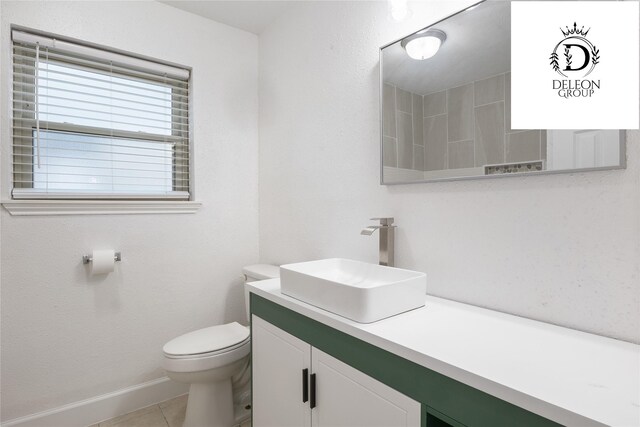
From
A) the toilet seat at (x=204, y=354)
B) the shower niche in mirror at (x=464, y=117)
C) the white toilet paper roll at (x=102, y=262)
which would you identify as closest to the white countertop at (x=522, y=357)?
the shower niche in mirror at (x=464, y=117)

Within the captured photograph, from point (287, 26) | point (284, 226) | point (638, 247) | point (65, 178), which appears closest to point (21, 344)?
point (65, 178)

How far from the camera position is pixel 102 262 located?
5.94 feet

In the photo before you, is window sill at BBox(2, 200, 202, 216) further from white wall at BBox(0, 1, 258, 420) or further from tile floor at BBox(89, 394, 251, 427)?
tile floor at BBox(89, 394, 251, 427)

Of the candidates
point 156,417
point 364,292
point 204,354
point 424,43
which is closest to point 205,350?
point 204,354

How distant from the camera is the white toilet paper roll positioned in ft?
5.90

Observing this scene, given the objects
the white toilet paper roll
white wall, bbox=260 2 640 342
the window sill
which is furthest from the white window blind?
white wall, bbox=260 2 640 342

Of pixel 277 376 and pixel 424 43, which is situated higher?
pixel 424 43

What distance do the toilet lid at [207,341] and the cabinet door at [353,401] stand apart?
2.49ft

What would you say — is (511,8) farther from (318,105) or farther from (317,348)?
(317,348)

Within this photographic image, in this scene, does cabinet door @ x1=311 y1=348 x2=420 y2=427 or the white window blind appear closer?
cabinet door @ x1=311 y1=348 x2=420 y2=427

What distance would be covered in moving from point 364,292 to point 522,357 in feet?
1.32

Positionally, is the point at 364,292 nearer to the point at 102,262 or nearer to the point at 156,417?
the point at 102,262

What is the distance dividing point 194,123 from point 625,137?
207cm

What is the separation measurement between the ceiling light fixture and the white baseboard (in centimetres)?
223
